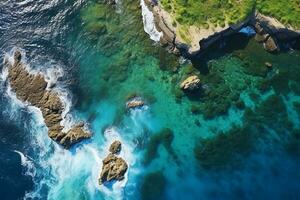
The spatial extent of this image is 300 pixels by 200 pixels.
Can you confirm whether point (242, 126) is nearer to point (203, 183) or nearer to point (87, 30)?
point (203, 183)

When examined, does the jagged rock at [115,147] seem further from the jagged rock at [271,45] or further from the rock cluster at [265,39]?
the jagged rock at [271,45]

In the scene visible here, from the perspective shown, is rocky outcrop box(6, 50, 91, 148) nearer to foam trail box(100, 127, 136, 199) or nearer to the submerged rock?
foam trail box(100, 127, 136, 199)

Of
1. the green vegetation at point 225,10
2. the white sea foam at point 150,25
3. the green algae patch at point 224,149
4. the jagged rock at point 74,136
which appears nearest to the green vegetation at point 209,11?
the green vegetation at point 225,10

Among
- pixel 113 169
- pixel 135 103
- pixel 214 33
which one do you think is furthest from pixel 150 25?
pixel 113 169

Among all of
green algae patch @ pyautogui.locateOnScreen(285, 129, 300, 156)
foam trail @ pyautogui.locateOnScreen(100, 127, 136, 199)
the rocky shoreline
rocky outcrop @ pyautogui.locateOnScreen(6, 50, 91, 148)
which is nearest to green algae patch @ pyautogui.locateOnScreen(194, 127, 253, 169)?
green algae patch @ pyautogui.locateOnScreen(285, 129, 300, 156)

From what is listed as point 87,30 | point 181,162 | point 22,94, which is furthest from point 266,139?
point 22,94

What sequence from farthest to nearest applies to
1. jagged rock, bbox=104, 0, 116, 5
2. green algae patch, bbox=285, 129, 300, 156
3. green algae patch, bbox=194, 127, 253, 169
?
1. jagged rock, bbox=104, 0, 116, 5
2. green algae patch, bbox=194, 127, 253, 169
3. green algae patch, bbox=285, 129, 300, 156

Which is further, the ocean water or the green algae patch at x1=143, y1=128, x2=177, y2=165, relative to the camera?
the green algae patch at x1=143, y1=128, x2=177, y2=165

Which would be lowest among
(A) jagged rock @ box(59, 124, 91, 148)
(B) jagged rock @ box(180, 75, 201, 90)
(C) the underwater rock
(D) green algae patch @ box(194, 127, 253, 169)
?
(D) green algae patch @ box(194, 127, 253, 169)
